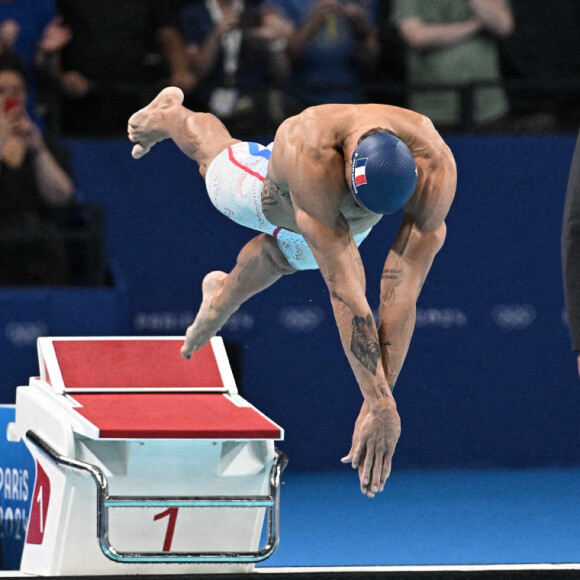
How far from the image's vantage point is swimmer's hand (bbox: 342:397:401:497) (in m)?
4.33

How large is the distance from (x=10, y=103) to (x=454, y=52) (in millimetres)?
3185

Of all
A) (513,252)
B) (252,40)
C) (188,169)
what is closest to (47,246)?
(188,169)

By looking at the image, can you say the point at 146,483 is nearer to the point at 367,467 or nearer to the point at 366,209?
the point at 367,467

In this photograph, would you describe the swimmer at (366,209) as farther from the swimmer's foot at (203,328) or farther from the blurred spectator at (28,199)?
the blurred spectator at (28,199)

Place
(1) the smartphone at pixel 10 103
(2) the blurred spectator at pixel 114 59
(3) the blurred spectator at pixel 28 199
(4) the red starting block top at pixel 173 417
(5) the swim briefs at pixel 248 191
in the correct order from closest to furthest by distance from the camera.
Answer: (4) the red starting block top at pixel 173 417 → (5) the swim briefs at pixel 248 191 → (1) the smartphone at pixel 10 103 → (3) the blurred spectator at pixel 28 199 → (2) the blurred spectator at pixel 114 59

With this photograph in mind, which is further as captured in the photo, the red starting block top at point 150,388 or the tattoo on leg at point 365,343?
the red starting block top at point 150,388

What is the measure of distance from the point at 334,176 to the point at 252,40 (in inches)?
156

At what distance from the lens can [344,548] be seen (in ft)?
21.7

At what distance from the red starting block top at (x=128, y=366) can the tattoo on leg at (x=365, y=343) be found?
1.20m

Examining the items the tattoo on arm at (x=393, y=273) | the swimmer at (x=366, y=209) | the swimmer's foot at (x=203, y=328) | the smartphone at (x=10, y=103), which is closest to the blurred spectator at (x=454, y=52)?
the smartphone at (x=10, y=103)

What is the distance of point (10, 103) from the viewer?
7.38m

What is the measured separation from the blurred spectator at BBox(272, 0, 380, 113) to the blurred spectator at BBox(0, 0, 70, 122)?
1609mm

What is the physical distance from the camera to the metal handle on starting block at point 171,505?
4539mm

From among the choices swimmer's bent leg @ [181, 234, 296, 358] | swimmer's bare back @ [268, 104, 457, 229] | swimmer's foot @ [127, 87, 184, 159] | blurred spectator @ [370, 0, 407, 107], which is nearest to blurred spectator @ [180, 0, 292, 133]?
blurred spectator @ [370, 0, 407, 107]
